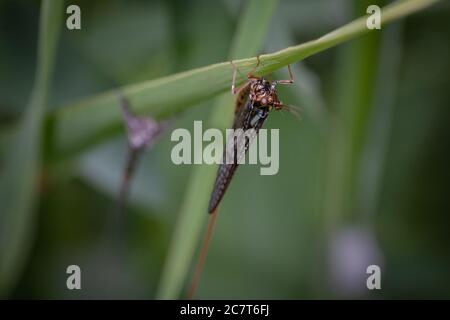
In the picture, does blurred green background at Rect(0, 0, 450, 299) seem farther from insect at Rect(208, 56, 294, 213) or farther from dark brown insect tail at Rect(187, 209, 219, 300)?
insect at Rect(208, 56, 294, 213)

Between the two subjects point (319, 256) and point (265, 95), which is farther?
point (319, 256)

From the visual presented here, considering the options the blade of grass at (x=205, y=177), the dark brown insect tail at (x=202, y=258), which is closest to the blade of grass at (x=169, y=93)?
the blade of grass at (x=205, y=177)

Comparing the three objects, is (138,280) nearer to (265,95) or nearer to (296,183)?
(296,183)

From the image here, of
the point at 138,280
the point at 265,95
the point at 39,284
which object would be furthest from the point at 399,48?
the point at 39,284

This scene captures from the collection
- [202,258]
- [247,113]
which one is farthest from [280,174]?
[247,113]

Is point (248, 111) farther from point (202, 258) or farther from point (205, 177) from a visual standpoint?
point (202, 258)

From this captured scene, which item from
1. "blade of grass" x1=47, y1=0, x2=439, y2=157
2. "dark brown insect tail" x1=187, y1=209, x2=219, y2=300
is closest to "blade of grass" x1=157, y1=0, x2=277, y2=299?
"blade of grass" x1=47, y1=0, x2=439, y2=157
